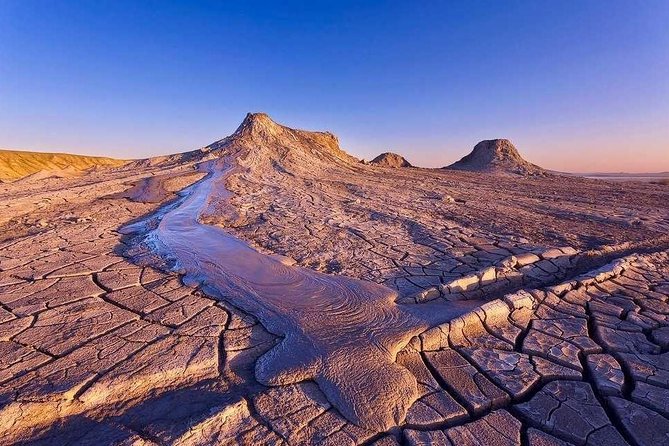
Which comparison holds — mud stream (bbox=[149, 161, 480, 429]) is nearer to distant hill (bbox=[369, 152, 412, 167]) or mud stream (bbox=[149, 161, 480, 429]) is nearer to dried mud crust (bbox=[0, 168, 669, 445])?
dried mud crust (bbox=[0, 168, 669, 445])

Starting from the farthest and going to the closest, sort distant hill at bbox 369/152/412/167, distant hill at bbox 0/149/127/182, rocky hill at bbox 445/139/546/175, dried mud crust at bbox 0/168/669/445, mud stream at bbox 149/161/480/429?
distant hill at bbox 0/149/127/182 < distant hill at bbox 369/152/412/167 < rocky hill at bbox 445/139/546/175 < mud stream at bbox 149/161/480/429 < dried mud crust at bbox 0/168/669/445

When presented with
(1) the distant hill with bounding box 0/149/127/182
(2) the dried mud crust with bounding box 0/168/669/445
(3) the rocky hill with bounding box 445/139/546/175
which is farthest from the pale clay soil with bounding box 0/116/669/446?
(1) the distant hill with bounding box 0/149/127/182

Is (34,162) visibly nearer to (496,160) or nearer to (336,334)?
(496,160)

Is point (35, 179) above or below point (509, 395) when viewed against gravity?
above

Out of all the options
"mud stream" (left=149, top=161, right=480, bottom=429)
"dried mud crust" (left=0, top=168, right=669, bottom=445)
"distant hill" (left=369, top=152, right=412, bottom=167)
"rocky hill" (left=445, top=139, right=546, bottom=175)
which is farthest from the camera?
"distant hill" (left=369, top=152, right=412, bottom=167)

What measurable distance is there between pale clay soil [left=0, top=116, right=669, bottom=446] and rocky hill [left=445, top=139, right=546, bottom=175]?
541 inches

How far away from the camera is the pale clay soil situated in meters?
1.68

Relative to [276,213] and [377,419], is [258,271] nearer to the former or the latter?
[377,419]

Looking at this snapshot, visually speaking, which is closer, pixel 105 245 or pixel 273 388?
pixel 273 388

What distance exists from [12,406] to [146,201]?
7.13m

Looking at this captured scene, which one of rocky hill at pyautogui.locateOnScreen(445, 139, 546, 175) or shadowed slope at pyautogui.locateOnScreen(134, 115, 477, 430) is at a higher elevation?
rocky hill at pyautogui.locateOnScreen(445, 139, 546, 175)

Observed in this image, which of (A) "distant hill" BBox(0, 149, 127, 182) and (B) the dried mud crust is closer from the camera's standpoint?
(B) the dried mud crust

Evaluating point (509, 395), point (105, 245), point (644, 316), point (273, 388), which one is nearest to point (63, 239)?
point (105, 245)

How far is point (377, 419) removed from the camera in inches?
66.9
